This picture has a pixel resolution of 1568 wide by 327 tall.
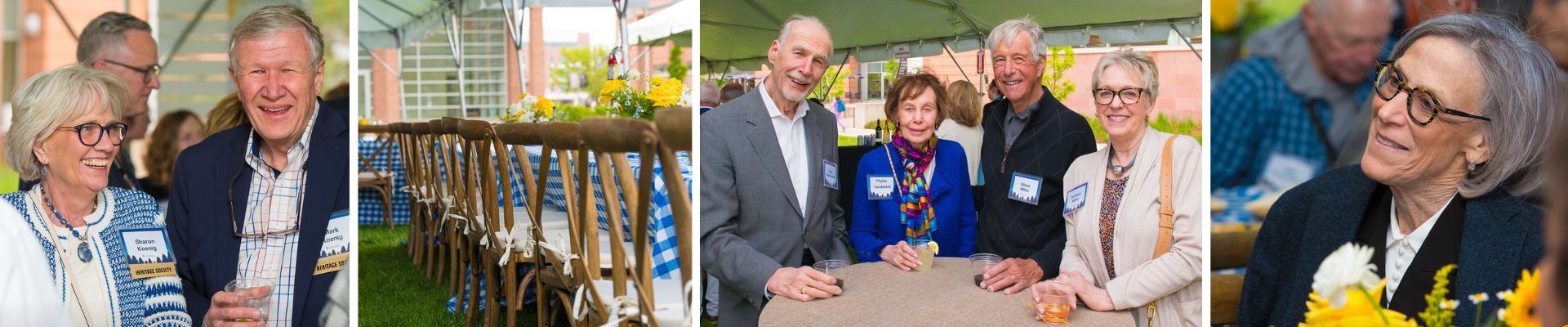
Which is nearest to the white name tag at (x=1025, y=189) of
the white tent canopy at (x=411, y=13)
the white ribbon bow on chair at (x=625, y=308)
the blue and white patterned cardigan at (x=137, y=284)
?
the white ribbon bow on chair at (x=625, y=308)

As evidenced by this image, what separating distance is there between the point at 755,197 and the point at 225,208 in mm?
1302

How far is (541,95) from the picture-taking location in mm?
2453

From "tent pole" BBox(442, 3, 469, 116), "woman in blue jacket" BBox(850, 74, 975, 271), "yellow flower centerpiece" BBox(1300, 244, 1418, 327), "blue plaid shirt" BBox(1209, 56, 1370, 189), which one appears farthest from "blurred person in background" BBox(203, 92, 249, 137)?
"yellow flower centerpiece" BBox(1300, 244, 1418, 327)

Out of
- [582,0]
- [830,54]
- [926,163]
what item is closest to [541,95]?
[582,0]

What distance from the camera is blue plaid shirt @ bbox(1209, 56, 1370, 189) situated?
83.0 inches

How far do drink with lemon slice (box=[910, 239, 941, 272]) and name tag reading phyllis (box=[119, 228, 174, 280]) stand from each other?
1770 mm

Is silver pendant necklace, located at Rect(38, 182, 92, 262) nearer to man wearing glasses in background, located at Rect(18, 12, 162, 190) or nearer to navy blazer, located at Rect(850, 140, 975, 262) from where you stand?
man wearing glasses in background, located at Rect(18, 12, 162, 190)

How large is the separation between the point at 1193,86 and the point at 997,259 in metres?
0.54

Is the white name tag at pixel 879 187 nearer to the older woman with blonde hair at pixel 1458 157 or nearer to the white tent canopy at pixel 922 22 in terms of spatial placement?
the white tent canopy at pixel 922 22

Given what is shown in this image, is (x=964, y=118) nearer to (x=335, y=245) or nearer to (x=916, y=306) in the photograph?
(x=916, y=306)

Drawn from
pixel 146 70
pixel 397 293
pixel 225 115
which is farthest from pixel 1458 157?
pixel 397 293

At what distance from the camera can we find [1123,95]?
6.48 ft

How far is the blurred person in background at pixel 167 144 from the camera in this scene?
2984 millimetres

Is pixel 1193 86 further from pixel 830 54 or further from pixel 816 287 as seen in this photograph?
pixel 816 287
